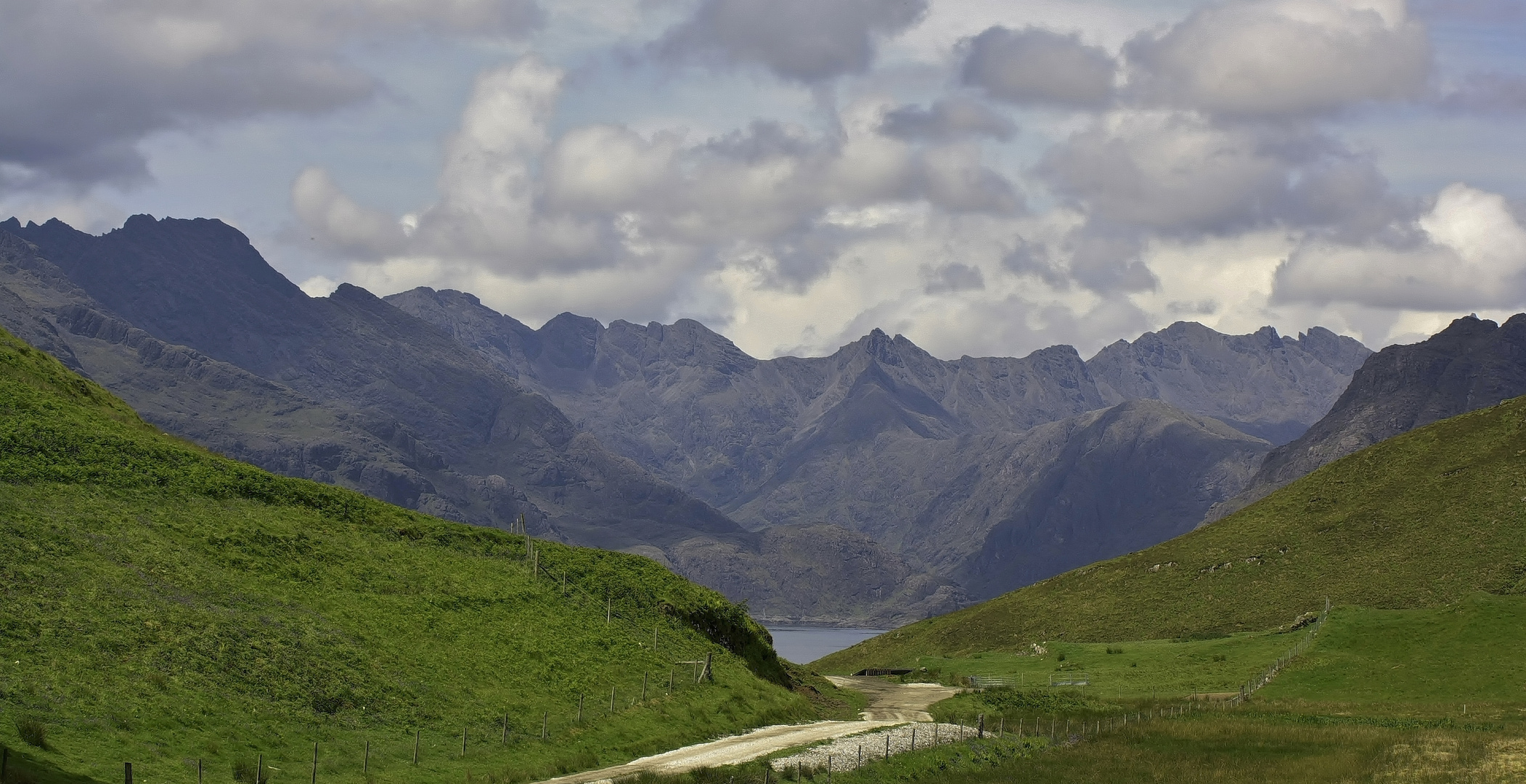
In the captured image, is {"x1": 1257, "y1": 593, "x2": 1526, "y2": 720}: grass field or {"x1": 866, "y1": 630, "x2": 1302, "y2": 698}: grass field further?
{"x1": 866, "y1": 630, "x2": 1302, "y2": 698}: grass field

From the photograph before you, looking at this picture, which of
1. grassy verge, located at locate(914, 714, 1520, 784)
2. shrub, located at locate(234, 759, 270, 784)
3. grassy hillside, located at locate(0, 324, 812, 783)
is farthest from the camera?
grassy verge, located at locate(914, 714, 1520, 784)

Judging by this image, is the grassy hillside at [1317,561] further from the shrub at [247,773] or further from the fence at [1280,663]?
the shrub at [247,773]

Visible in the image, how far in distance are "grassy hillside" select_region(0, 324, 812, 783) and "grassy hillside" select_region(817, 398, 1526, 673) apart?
67.7m

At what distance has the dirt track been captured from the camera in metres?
56.7

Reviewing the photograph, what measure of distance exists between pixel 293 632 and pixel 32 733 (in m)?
19.7

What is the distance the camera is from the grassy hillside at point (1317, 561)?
147125mm

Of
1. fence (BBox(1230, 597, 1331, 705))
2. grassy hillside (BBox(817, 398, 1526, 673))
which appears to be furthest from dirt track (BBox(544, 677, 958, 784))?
grassy hillside (BBox(817, 398, 1526, 673))

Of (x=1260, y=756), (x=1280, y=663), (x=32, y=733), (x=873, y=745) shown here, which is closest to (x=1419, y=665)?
(x=1280, y=663)

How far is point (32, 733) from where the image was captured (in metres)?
45.4

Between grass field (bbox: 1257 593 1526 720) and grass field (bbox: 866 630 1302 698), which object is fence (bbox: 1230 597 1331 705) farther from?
grass field (bbox: 866 630 1302 698)

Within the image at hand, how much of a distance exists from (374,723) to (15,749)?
16.9m

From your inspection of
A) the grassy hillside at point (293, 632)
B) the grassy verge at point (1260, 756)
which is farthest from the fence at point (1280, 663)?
the grassy hillside at point (293, 632)

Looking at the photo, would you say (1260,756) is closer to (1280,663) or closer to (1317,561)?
(1280,663)

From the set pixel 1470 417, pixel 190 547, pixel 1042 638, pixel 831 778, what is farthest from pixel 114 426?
pixel 1470 417
